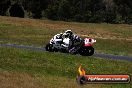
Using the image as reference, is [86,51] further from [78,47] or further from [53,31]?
[53,31]

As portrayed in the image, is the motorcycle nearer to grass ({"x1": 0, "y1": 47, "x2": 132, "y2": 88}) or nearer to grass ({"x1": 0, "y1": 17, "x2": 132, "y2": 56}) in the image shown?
grass ({"x1": 0, "y1": 47, "x2": 132, "y2": 88})

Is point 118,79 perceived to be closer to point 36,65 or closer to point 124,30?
point 36,65

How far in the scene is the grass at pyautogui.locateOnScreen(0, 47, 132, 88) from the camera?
19031mm

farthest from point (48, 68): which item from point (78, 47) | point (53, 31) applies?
point (53, 31)

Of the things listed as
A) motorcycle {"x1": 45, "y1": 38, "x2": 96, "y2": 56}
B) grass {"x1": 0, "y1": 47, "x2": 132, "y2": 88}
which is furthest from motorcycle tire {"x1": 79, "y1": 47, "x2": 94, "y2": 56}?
grass {"x1": 0, "y1": 47, "x2": 132, "y2": 88}

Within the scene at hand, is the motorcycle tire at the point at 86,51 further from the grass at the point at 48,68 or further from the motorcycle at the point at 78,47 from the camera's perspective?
the grass at the point at 48,68

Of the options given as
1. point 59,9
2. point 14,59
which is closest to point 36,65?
point 14,59

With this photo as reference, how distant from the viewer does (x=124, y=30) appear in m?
73.4

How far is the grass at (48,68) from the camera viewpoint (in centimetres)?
1903

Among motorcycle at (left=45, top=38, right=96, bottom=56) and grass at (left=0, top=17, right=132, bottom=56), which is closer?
motorcycle at (left=45, top=38, right=96, bottom=56)

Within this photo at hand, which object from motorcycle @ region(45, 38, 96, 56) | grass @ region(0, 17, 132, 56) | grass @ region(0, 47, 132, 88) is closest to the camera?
grass @ region(0, 47, 132, 88)

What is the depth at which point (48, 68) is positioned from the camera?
23.9 meters

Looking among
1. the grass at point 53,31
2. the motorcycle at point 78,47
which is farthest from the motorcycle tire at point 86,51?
the grass at point 53,31

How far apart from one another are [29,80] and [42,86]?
3.86 ft
